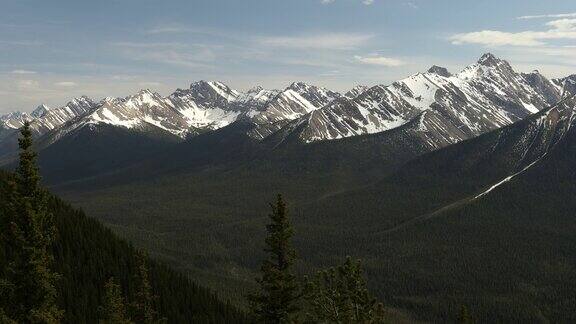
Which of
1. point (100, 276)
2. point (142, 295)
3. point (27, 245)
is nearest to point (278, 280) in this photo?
point (142, 295)

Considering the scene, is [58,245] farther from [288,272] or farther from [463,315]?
Answer: [463,315]

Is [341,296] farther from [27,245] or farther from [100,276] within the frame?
[100,276]

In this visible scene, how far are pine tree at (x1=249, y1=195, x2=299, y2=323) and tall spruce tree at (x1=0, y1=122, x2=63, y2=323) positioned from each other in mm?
13152

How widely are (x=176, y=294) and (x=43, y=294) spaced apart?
86.3 meters

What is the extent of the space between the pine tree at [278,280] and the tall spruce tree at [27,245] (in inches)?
518

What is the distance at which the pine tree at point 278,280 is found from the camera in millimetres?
37031

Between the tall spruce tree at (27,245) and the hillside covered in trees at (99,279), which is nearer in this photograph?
the tall spruce tree at (27,245)

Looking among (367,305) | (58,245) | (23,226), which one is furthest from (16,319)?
(58,245)

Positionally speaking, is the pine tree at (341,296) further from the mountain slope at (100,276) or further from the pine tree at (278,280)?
the mountain slope at (100,276)

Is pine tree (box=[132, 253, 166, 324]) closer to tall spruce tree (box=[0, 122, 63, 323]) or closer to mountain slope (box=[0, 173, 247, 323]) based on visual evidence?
tall spruce tree (box=[0, 122, 63, 323])

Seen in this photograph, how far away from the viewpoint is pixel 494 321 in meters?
189

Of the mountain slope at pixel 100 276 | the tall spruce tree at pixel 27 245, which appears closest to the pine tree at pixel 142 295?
the tall spruce tree at pixel 27 245

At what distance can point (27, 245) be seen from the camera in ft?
98.3

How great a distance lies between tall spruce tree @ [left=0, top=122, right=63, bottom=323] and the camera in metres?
29.7
